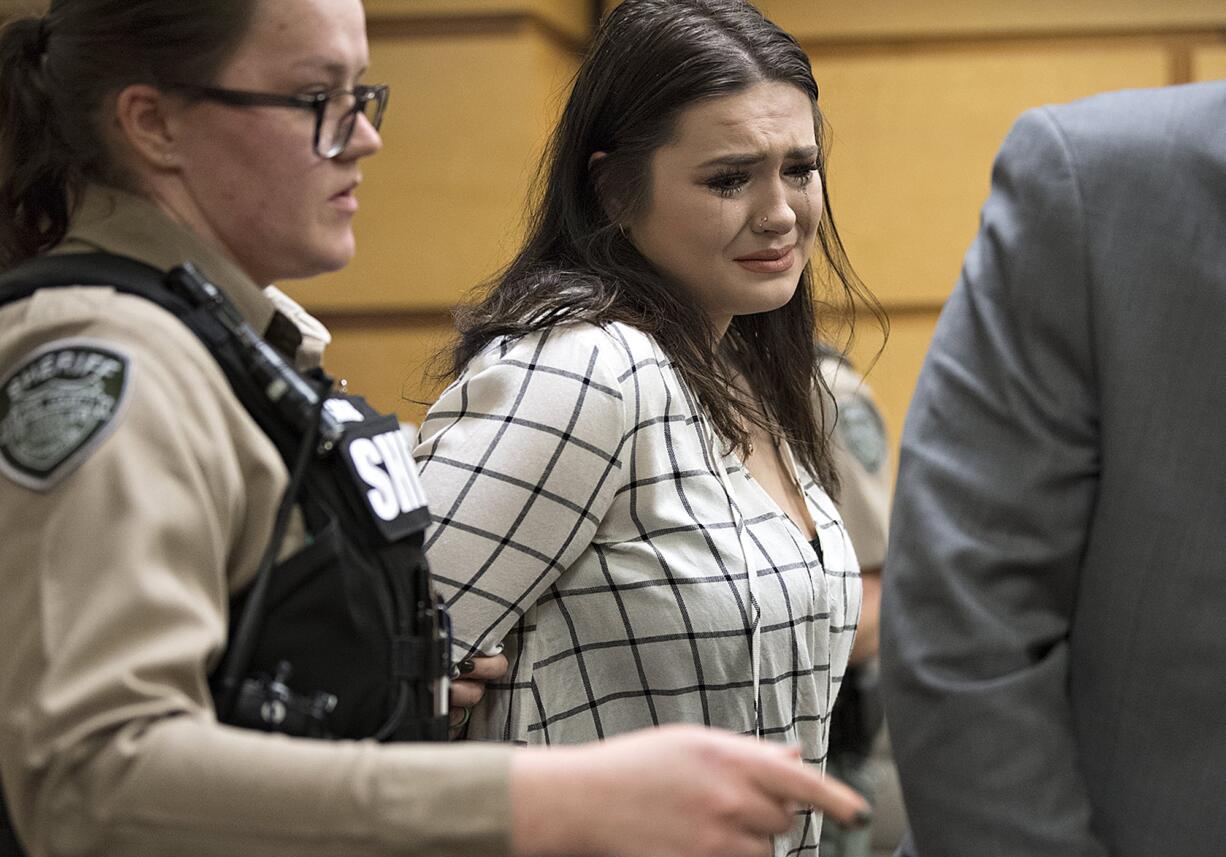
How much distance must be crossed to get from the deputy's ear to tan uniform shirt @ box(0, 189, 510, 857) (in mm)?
212

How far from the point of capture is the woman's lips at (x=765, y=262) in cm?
165

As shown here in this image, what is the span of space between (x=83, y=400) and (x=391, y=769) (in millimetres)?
267

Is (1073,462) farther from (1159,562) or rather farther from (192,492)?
(192,492)

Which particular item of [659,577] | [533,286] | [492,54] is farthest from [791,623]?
[492,54]

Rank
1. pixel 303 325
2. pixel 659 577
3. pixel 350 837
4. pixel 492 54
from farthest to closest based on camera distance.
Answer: pixel 492 54 → pixel 659 577 → pixel 303 325 → pixel 350 837

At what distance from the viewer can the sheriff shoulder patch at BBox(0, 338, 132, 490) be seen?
0.82 metres

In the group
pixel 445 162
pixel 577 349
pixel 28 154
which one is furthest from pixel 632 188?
pixel 445 162

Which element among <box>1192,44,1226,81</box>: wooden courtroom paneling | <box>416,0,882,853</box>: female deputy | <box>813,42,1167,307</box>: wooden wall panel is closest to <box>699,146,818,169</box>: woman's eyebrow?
<box>416,0,882,853</box>: female deputy

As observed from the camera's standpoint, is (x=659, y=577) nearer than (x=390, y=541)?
No

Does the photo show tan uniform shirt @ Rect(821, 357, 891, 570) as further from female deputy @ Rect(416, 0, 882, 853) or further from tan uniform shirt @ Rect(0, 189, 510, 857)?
tan uniform shirt @ Rect(0, 189, 510, 857)

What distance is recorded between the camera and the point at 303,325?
129 cm

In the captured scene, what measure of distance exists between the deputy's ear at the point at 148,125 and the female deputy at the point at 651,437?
49 centimetres

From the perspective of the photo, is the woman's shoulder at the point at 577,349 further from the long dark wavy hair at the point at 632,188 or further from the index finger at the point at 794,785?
the index finger at the point at 794,785

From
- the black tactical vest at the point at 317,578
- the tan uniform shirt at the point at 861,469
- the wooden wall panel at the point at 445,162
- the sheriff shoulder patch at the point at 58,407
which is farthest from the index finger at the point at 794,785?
the wooden wall panel at the point at 445,162
